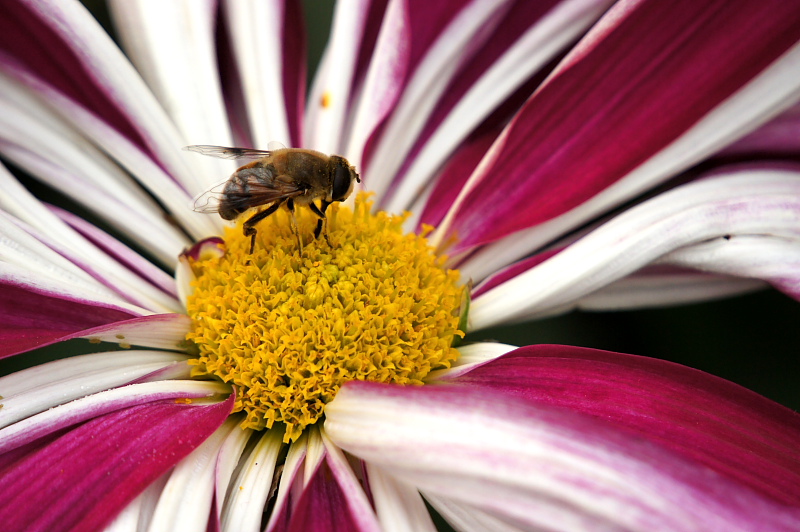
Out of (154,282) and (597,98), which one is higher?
(597,98)

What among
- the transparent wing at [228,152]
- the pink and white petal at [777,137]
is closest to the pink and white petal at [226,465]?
the transparent wing at [228,152]

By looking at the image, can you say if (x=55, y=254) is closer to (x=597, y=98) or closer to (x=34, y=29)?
(x=34, y=29)

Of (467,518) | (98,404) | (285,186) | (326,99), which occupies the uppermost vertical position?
(326,99)

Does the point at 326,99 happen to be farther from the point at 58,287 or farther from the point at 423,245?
the point at 58,287

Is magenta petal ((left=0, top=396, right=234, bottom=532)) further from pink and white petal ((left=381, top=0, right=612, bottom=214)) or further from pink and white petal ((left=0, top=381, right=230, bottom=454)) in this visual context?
pink and white petal ((left=381, top=0, right=612, bottom=214))

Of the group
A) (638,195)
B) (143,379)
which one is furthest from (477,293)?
(143,379)

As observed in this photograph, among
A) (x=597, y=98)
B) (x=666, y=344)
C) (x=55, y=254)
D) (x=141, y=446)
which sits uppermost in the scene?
(x=597, y=98)

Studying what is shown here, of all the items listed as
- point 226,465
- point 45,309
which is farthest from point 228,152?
point 226,465

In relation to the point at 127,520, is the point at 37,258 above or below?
above
